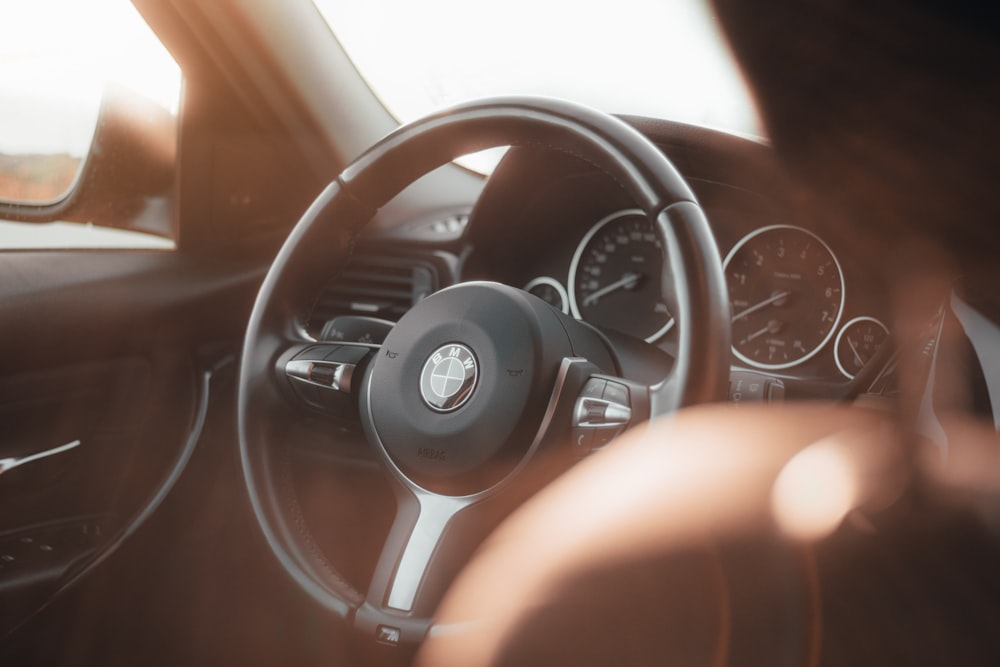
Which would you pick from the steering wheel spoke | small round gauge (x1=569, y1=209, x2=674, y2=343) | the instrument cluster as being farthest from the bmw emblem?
small round gauge (x1=569, y1=209, x2=674, y2=343)

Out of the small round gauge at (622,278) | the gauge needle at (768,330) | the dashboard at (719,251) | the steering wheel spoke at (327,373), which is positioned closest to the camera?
the steering wheel spoke at (327,373)

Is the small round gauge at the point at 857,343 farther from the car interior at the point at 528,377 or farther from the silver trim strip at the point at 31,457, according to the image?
the silver trim strip at the point at 31,457

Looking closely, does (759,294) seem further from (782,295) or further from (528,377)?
(528,377)

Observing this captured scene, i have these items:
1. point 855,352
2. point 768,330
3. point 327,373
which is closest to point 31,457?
point 327,373

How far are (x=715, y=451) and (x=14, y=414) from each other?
1.21 meters

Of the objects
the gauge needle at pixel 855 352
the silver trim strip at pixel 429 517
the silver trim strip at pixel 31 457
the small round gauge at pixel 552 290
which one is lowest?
the silver trim strip at pixel 31 457

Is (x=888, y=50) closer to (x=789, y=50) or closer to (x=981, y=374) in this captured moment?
(x=789, y=50)

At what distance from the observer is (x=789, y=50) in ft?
4.12

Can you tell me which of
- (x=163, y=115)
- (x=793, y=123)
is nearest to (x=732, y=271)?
(x=793, y=123)

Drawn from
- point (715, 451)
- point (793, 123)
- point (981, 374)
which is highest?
point (793, 123)

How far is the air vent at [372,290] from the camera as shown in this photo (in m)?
1.95

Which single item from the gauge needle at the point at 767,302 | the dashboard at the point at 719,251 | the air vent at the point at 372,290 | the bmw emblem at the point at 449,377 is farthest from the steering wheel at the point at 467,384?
the air vent at the point at 372,290

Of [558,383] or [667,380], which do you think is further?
[558,383]

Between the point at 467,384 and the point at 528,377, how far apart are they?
0.25 feet
